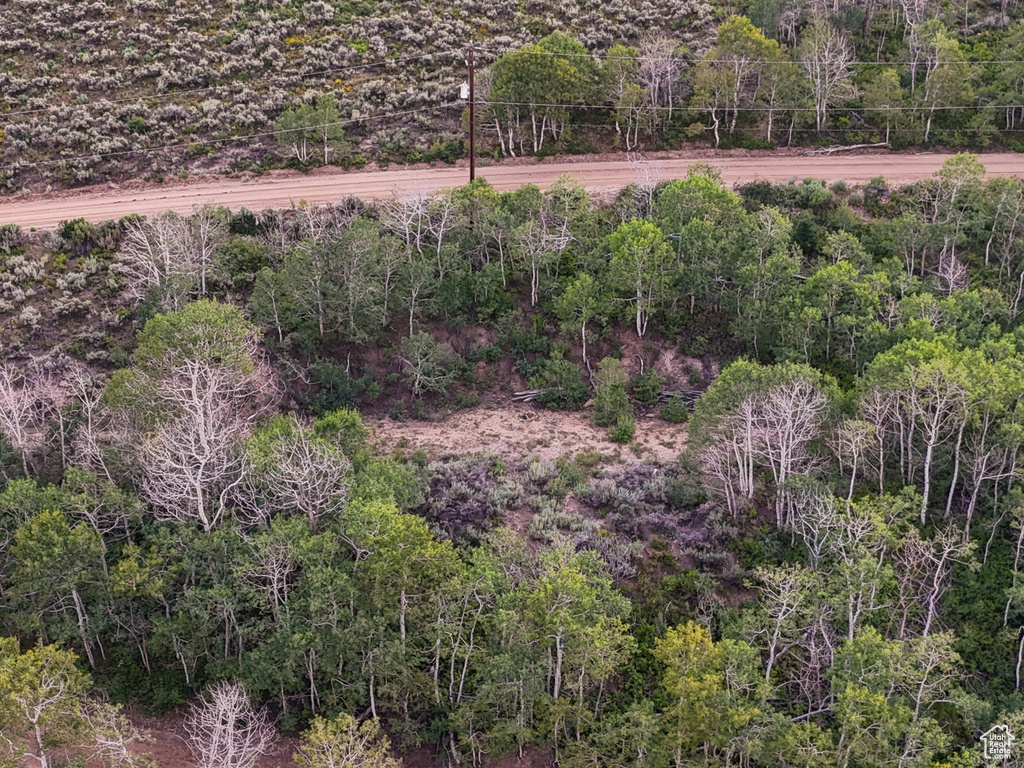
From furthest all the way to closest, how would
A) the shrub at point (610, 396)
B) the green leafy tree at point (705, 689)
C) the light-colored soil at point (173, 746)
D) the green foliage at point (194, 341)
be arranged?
the shrub at point (610, 396) → the green foliage at point (194, 341) → the light-colored soil at point (173, 746) → the green leafy tree at point (705, 689)

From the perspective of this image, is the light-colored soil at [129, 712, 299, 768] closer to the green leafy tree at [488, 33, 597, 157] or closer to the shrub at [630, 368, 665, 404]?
the shrub at [630, 368, 665, 404]

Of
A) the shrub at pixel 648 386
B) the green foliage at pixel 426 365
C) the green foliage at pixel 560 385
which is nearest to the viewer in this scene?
the green foliage at pixel 426 365

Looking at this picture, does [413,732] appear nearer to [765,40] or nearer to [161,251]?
[161,251]

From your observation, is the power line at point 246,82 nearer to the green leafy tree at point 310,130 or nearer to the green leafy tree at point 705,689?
the green leafy tree at point 310,130

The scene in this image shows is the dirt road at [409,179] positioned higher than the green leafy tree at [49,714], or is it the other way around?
the dirt road at [409,179]

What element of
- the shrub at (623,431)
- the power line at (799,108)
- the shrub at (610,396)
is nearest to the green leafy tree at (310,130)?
the power line at (799,108)

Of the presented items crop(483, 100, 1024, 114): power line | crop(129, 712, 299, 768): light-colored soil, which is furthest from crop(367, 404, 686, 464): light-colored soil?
crop(483, 100, 1024, 114): power line

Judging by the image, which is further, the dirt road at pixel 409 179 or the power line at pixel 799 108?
the power line at pixel 799 108
